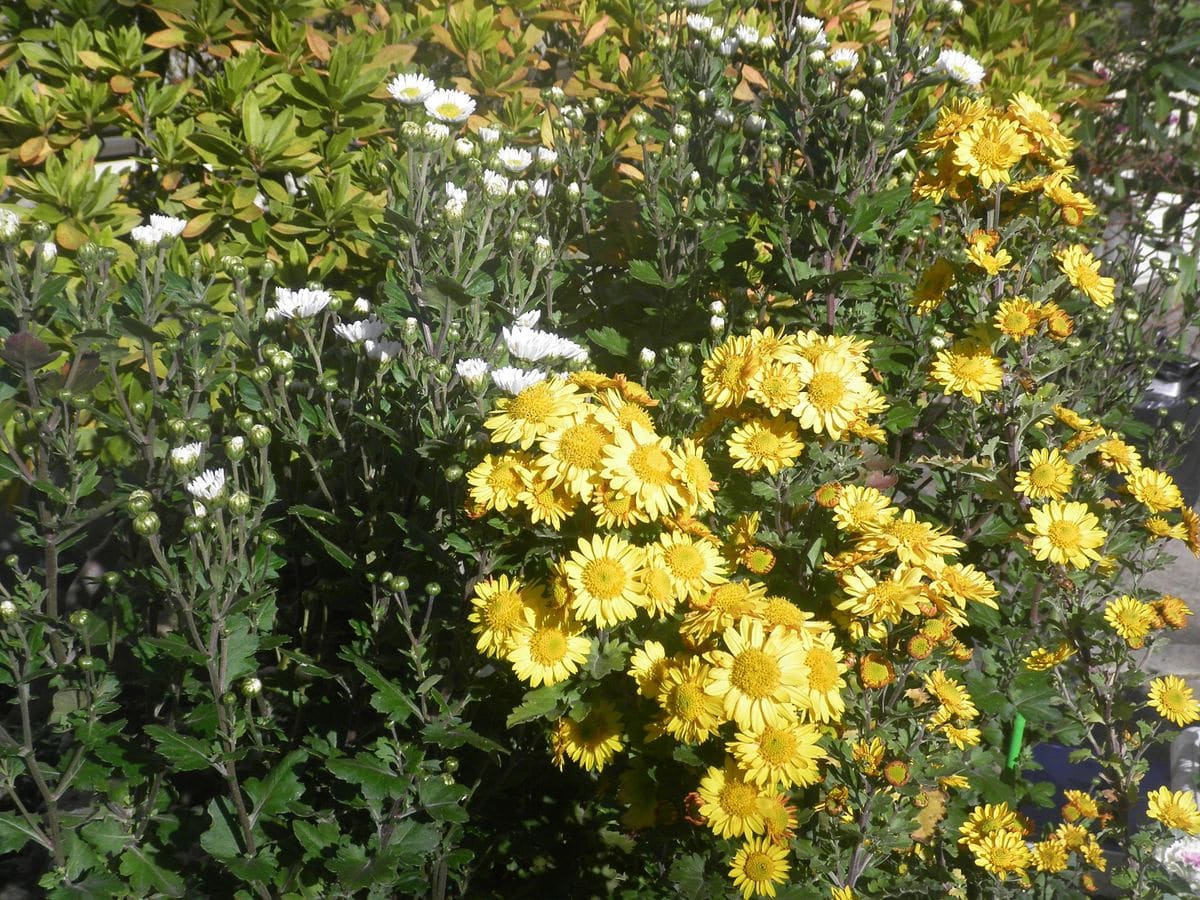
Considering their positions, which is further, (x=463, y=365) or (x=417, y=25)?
(x=417, y=25)

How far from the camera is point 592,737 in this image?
186 centimetres

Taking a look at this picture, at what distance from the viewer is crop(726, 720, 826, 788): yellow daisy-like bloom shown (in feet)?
5.32

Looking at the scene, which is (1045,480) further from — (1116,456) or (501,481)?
(501,481)

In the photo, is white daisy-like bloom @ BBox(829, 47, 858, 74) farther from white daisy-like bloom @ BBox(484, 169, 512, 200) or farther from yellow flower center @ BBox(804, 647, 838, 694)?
yellow flower center @ BBox(804, 647, 838, 694)

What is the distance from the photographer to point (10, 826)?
1812 mm

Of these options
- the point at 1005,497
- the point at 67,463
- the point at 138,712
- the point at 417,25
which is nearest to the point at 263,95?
the point at 417,25

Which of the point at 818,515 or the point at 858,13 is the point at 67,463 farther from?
the point at 858,13

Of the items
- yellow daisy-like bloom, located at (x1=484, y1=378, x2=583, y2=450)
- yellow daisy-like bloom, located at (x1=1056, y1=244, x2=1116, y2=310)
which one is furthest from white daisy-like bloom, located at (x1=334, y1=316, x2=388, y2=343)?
yellow daisy-like bloom, located at (x1=1056, y1=244, x2=1116, y2=310)

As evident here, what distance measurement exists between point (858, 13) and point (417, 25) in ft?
5.35

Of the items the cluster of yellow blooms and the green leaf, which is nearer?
the green leaf

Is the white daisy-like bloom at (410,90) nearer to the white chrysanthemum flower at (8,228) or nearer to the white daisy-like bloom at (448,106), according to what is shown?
the white daisy-like bloom at (448,106)

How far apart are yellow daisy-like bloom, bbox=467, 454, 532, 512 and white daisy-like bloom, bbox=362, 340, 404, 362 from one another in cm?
57

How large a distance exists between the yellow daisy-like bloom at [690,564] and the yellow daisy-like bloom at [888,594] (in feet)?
0.80

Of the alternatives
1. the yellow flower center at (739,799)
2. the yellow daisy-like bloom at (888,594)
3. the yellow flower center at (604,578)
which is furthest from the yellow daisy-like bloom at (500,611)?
the yellow daisy-like bloom at (888,594)
